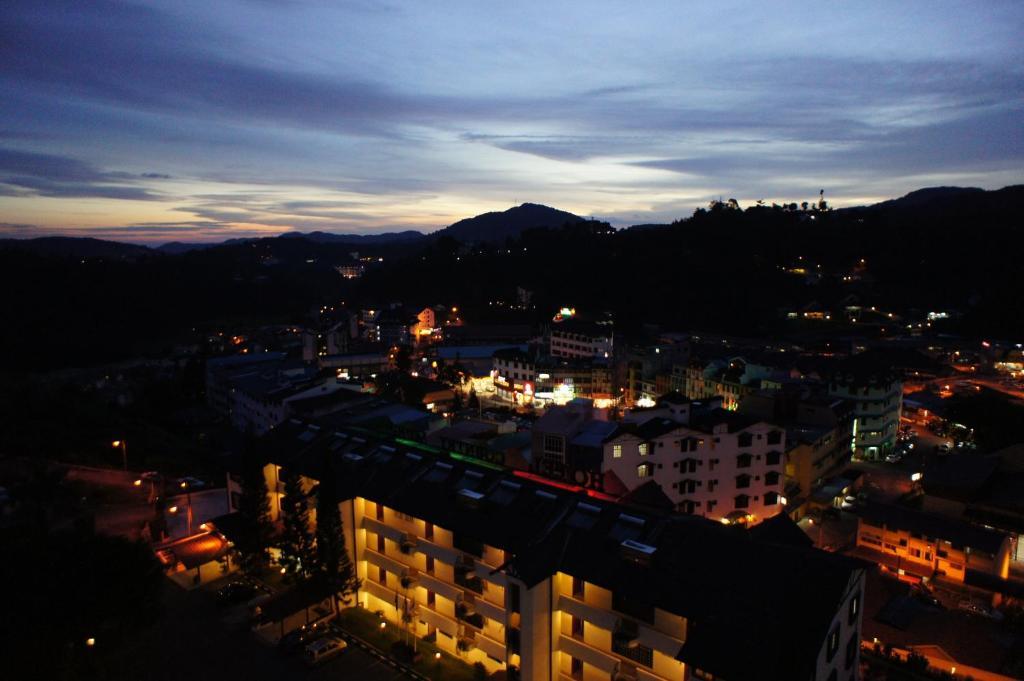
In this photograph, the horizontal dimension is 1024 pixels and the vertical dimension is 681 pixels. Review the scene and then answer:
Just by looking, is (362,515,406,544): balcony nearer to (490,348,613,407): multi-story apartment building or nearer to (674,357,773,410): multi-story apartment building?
(674,357,773,410): multi-story apartment building

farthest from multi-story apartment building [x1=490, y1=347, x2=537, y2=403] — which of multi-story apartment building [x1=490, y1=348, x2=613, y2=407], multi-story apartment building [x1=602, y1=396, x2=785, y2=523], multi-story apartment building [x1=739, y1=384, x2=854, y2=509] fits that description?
multi-story apartment building [x1=602, y1=396, x2=785, y2=523]

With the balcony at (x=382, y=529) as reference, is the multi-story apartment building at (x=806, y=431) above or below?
below

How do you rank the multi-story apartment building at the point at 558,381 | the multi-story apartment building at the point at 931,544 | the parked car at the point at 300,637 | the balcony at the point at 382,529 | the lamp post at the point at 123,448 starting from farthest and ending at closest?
1. the multi-story apartment building at the point at 558,381
2. the lamp post at the point at 123,448
3. the multi-story apartment building at the point at 931,544
4. the balcony at the point at 382,529
5. the parked car at the point at 300,637

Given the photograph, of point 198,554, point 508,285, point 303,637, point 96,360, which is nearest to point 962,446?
point 303,637

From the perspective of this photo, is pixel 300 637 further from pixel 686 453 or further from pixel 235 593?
pixel 686 453

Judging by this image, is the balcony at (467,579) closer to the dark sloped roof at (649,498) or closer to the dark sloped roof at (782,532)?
the dark sloped roof at (649,498)

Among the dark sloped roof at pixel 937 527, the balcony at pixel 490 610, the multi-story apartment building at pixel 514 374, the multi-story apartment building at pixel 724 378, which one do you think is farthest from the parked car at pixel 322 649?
the multi-story apartment building at pixel 514 374
